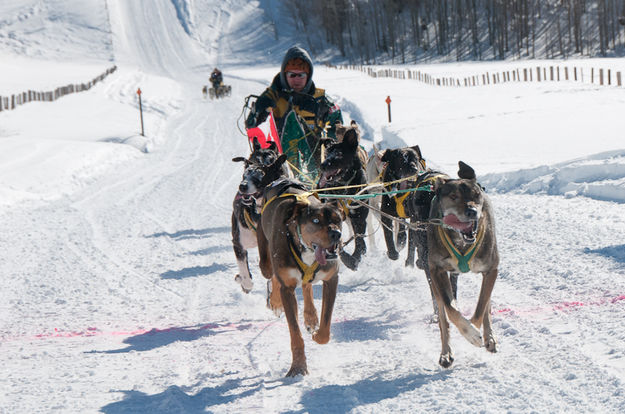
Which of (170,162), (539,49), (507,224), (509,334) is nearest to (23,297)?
(509,334)

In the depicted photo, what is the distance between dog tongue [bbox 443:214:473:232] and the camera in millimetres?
4734

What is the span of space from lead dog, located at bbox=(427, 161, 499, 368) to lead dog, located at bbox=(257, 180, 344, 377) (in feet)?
2.38

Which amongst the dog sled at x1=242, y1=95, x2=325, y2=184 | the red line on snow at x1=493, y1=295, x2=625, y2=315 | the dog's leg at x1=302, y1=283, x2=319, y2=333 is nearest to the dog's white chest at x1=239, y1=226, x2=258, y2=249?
the dog sled at x1=242, y1=95, x2=325, y2=184

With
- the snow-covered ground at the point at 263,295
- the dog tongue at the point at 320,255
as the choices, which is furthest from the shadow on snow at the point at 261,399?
the dog tongue at the point at 320,255

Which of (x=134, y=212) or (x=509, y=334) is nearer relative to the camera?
(x=509, y=334)

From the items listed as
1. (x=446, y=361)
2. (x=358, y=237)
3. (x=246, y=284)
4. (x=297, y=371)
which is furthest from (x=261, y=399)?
(x=358, y=237)

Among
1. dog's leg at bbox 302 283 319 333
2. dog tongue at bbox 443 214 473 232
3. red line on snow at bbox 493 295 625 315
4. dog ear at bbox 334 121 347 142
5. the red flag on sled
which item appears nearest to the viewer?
dog tongue at bbox 443 214 473 232

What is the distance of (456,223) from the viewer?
15.7 feet

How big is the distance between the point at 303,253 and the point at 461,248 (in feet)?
3.53

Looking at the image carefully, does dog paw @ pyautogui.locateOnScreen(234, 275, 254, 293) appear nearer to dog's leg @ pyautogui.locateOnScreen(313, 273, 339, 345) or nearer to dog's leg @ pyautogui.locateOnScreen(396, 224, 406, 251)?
dog's leg @ pyautogui.locateOnScreen(396, 224, 406, 251)

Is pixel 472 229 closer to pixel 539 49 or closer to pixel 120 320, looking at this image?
pixel 120 320

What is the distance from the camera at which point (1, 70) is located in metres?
60.0

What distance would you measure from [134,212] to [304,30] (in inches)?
3247

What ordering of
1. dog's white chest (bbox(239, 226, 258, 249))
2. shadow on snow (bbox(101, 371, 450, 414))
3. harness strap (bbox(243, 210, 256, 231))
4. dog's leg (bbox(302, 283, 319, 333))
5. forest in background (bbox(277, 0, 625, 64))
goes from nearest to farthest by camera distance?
shadow on snow (bbox(101, 371, 450, 414))
dog's leg (bbox(302, 283, 319, 333))
harness strap (bbox(243, 210, 256, 231))
dog's white chest (bbox(239, 226, 258, 249))
forest in background (bbox(277, 0, 625, 64))
